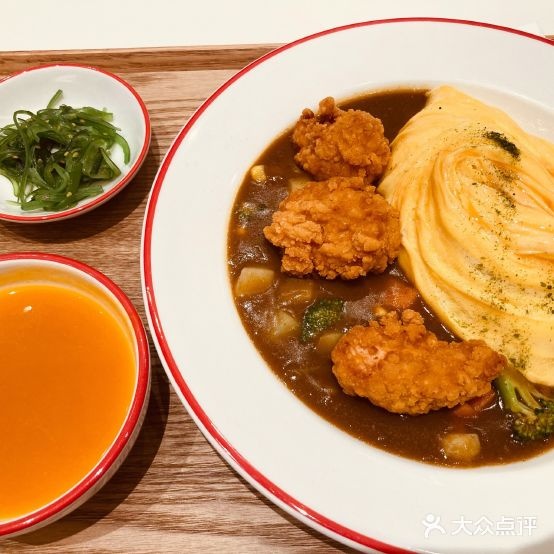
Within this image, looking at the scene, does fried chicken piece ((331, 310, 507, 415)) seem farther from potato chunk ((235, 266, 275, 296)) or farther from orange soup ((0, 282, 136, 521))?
orange soup ((0, 282, 136, 521))

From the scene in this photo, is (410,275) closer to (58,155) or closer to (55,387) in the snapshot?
(55,387)

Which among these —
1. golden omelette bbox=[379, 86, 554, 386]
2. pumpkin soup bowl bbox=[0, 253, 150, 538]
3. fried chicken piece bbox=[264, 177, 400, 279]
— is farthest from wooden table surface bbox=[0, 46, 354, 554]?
golden omelette bbox=[379, 86, 554, 386]

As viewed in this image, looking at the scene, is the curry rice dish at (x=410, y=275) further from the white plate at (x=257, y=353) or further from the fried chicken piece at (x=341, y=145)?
the white plate at (x=257, y=353)

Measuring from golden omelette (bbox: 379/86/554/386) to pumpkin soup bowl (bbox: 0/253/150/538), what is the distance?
1.72 metres

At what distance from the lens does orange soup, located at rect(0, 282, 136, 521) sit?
2195 millimetres

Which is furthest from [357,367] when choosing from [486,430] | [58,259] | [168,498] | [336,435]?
[58,259]

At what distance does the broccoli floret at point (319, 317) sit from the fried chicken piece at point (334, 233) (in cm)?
18

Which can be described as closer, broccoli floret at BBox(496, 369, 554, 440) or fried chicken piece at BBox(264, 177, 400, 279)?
broccoli floret at BBox(496, 369, 554, 440)

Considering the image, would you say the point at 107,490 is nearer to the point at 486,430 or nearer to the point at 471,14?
the point at 486,430

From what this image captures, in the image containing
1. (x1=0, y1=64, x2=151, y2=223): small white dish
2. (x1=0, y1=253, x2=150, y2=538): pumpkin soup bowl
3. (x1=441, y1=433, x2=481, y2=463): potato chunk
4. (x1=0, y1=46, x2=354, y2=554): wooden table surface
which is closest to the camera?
(x1=0, y1=253, x2=150, y2=538): pumpkin soup bowl

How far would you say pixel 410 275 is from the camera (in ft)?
10.0

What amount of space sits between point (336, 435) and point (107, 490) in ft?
3.69

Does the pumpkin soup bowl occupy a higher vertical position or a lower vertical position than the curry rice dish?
lower

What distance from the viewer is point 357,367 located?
2.48m
